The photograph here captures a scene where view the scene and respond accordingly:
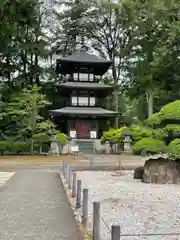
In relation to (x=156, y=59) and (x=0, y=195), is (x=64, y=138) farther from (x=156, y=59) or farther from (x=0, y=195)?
(x=0, y=195)

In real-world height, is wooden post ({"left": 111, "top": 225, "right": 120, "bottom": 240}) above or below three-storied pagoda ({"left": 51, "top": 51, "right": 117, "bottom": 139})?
below

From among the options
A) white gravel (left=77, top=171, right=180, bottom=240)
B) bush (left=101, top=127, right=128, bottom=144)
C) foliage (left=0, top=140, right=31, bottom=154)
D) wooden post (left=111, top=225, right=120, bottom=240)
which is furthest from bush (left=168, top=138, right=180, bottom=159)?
foliage (left=0, top=140, right=31, bottom=154)

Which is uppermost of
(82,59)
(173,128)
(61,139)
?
(82,59)

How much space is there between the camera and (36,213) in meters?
8.71

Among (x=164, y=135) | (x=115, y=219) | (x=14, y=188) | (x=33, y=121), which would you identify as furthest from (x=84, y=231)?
(x=33, y=121)

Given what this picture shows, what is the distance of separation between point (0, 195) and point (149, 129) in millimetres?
7419

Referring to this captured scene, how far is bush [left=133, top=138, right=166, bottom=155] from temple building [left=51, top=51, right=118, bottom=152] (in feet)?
79.5

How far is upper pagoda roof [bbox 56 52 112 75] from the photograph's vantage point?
1668 inches

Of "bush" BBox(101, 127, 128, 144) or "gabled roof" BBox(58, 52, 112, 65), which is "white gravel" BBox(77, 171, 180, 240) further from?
"gabled roof" BBox(58, 52, 112, 65)

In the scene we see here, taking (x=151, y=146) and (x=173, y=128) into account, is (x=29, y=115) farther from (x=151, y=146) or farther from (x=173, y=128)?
(x=173, y=128)

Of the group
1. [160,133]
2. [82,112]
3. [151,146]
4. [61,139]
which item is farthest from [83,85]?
[151,146]

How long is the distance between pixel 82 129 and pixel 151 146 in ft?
86.5

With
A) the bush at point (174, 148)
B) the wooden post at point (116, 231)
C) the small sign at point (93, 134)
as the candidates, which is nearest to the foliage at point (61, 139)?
the small sign at point (93, 134)

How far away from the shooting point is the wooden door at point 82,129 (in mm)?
41438
